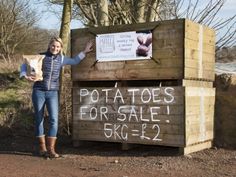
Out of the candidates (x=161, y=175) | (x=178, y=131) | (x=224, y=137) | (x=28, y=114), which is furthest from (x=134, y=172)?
(x=28, y=114)

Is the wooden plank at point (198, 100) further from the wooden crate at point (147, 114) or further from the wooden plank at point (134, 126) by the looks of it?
the wooden plank at point (134, 126)

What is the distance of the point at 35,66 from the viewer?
8727 mm

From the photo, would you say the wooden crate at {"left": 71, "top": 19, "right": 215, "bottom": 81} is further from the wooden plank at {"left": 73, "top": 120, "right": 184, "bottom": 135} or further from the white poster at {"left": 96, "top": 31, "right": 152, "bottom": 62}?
the wooden plank at {"left": 73, "top": 120, "right": 184, "bottom": 135}

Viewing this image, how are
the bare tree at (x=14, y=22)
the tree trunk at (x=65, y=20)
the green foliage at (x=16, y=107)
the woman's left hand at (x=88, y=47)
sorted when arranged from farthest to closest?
the bare tree at (x=14, y=22)
the green foliage at (x=16, y=107)
the tree trunk at (x=65, y=20)
the woman's left hand at (x=88, y=47)

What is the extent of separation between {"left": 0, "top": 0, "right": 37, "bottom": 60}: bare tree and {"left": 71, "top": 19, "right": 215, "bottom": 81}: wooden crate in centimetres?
2535

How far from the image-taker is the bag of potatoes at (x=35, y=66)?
8.71m

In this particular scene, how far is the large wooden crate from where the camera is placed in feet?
27.4

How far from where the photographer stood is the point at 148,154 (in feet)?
28.7

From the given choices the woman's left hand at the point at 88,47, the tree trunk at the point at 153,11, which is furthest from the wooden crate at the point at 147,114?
the tree trunk at the point at 153,11

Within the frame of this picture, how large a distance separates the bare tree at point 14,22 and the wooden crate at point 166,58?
25.3 m

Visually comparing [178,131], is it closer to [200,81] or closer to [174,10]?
[200,81]

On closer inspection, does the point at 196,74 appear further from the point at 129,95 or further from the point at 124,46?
the point at 124,46

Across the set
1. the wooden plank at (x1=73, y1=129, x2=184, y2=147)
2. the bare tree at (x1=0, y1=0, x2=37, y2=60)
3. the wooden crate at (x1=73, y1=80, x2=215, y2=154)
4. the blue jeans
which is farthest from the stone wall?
the bare tree at (x1=0, y1=0, x2=37, y2=60)

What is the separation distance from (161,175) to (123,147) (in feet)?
5.72
